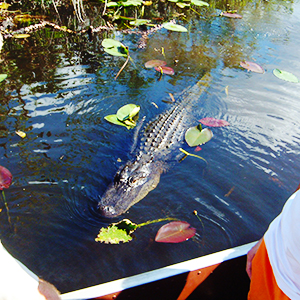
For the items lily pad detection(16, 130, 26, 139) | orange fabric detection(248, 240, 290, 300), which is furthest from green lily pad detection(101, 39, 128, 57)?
orange fabric detection(248, 240, 290, 300)

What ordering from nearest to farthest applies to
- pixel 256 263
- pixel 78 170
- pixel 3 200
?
pixel 256 263, pixel 3 200, pixel 78 170

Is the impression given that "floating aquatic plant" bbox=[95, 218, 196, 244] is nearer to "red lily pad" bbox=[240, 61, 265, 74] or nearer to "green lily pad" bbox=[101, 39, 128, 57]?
"green lily pad" bbox=[101, 39, 128, 57]

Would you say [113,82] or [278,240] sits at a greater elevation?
[278,240]

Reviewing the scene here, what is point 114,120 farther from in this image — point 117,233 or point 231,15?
point 231,15

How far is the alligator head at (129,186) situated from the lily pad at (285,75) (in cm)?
285

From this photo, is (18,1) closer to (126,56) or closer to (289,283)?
(126,56)

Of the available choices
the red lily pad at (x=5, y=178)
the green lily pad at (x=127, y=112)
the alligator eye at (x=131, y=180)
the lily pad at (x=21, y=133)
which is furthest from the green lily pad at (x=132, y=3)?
the red lily pad at (x=5, y=178)

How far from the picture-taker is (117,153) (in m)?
3.16

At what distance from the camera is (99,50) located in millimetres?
5172

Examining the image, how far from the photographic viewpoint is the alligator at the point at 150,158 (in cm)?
261

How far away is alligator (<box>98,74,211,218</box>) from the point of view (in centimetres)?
261

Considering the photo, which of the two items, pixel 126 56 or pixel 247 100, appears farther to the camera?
pixel 126 56

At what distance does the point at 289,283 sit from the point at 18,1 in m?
8.32

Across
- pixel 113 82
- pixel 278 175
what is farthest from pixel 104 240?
pixel 113 82
